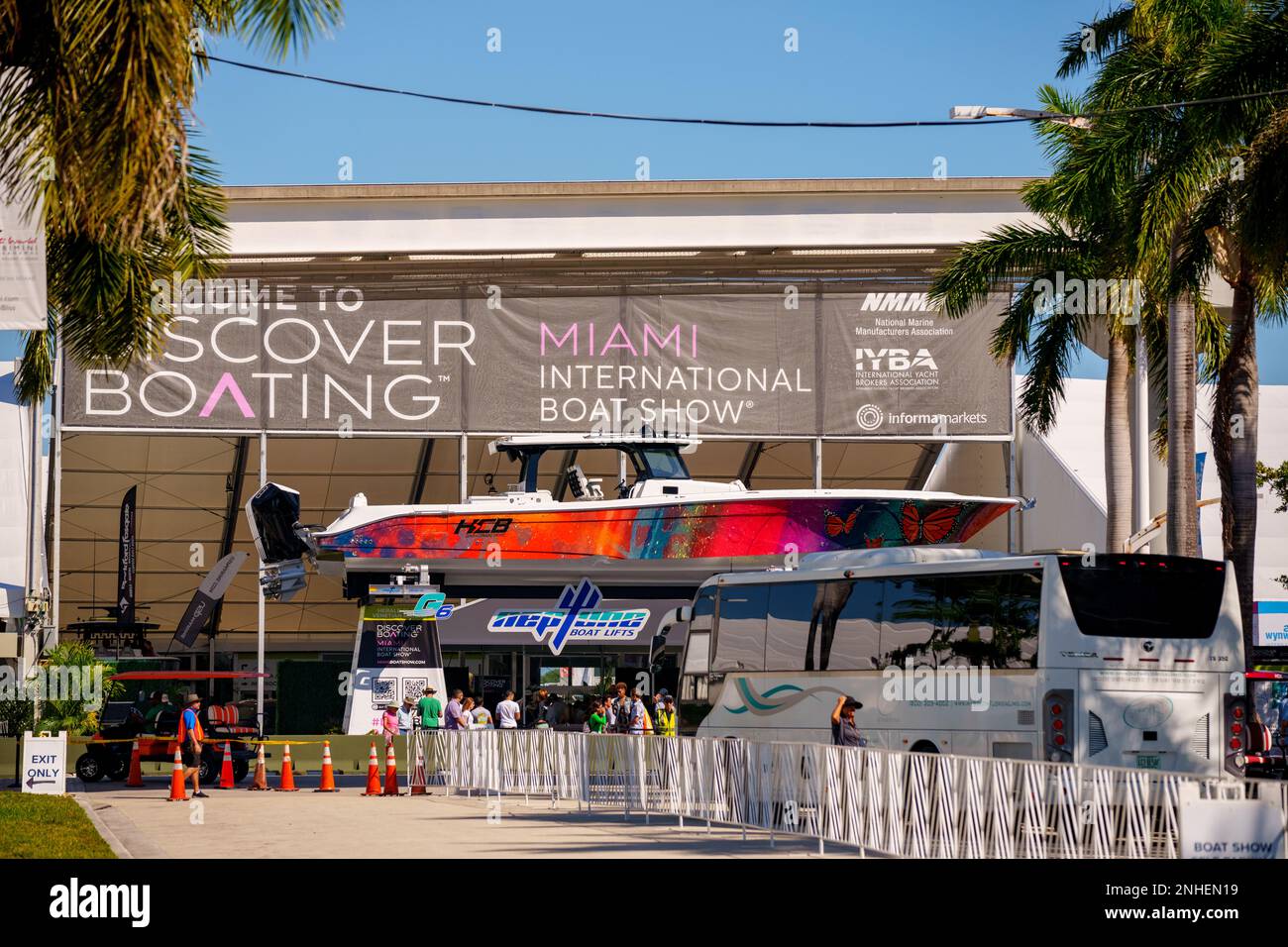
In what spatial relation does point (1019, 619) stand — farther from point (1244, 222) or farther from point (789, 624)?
point (1244, 222)

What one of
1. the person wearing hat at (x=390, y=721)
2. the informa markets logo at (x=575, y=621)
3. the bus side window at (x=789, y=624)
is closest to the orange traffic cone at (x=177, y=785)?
the person wearing hat at (x=390, y=721)

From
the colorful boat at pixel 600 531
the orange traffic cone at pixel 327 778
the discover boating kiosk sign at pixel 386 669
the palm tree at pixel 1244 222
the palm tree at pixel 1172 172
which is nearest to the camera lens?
the palm tree at pixel 1244 222

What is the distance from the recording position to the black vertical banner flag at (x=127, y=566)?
145 feet

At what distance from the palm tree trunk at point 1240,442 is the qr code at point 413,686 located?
16.6 metres

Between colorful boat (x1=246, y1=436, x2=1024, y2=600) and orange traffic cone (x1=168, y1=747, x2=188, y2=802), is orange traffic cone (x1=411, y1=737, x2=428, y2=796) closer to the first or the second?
orange traffic cone (x1=168, y1=747, x2=188, y2=802)

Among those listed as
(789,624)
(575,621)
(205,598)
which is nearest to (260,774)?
(789,624)

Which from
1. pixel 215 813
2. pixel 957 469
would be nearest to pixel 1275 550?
pixel 957 469

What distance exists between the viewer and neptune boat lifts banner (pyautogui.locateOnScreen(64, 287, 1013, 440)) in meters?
41.5

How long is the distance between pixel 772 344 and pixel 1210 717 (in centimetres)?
2537

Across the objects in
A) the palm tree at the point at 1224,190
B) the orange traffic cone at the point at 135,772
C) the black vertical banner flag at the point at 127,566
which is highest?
the palm tree at the point at 1224,190

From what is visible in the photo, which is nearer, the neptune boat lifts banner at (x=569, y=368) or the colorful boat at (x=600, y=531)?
the colorful boat at (x=600, y=531)
